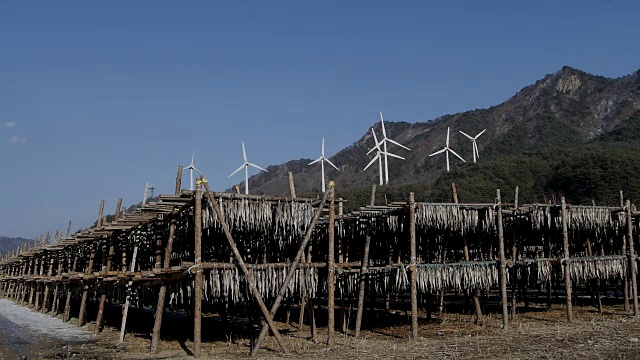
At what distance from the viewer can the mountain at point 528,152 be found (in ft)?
219

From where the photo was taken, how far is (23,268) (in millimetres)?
42031

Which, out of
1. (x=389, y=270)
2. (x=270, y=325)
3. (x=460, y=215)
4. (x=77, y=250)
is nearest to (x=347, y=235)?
(x=389, y=270)

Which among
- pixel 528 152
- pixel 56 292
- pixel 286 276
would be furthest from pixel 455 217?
pixel 528 152

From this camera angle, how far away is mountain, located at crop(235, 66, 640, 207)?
66.8 metres

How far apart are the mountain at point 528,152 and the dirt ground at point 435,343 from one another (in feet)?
144

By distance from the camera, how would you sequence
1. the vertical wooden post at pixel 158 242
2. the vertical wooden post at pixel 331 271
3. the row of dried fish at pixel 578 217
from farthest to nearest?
1. the row of dried fish at pixel 578 217
2. the vertical wooden post at pixel 158 242
3. the vertical wooden post at pixel 331 271

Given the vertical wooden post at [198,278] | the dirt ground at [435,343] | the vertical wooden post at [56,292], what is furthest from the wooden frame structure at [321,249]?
the vertical wooden post at [56,292]

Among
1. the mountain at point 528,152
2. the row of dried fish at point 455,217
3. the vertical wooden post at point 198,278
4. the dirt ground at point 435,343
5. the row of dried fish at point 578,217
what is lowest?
the dirt ground at point 435,343

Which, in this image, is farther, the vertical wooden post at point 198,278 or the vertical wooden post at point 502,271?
the vertical wooden post at point 502,271

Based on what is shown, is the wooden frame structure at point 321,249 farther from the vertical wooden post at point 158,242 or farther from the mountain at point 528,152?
the mountain at point 528,152

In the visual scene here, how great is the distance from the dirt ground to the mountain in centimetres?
4379

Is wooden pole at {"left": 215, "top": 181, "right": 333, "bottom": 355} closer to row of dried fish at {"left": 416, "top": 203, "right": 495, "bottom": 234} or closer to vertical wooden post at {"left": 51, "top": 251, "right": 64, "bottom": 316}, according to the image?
row of dried fish at {"left": 416, "top": 203, "right": 495, "bottom": 234}

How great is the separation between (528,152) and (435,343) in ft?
279

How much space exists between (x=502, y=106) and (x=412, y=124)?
32532 mm
